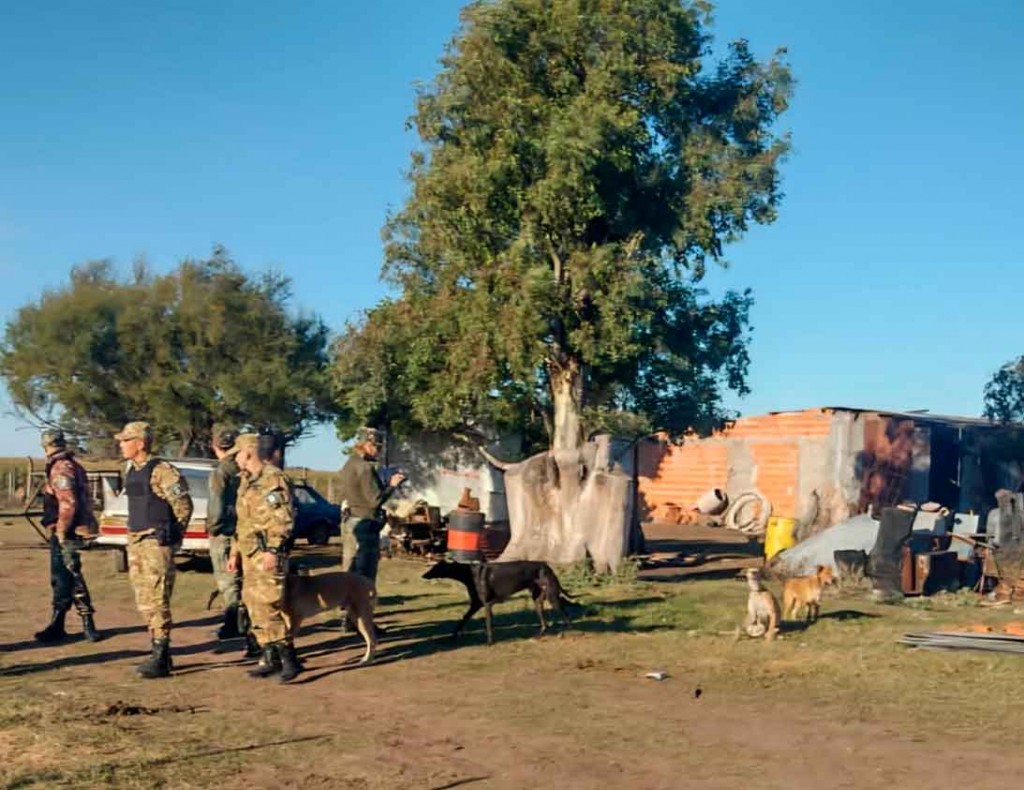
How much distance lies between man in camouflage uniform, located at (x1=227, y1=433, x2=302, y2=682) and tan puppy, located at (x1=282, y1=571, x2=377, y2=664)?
143 millimetres

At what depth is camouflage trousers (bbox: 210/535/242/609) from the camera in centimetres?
1098

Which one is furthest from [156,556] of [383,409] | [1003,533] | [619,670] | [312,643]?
[383,409]

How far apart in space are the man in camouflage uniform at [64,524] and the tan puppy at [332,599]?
249 cm

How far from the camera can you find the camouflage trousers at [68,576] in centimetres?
1079

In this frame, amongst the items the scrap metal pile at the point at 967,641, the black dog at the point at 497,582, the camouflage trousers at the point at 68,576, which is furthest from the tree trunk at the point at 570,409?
the camouflage trousers at the point at 68,576

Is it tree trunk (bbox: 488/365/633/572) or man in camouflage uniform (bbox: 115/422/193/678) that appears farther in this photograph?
tree trunk (bbox: 488/365/633/572)

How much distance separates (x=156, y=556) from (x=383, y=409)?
46.2ft

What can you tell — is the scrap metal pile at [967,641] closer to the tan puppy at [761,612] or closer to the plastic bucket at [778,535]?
the tan puppy at [761,612]

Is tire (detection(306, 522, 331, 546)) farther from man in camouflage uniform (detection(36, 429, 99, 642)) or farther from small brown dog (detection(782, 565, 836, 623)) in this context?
small brown dog (detection(782, 565, 836, 623))

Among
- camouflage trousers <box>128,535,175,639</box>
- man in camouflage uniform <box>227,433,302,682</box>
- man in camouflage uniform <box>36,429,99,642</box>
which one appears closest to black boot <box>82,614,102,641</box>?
man in camouflage uniform <box>36,429,99,642</box>

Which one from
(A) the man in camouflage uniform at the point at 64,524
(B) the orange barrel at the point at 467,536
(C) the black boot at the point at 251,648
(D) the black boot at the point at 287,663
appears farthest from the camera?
(B) the orange barrel at the point at 467,536

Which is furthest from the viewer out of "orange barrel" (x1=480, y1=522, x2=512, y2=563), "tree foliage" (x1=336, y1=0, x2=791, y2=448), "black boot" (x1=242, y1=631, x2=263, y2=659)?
"orange barrel" (x1=480, y1=522, x2=512, y2=563)

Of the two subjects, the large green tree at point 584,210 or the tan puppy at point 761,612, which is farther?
the large green tree at point 584,210

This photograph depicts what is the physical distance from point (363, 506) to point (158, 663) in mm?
2703
